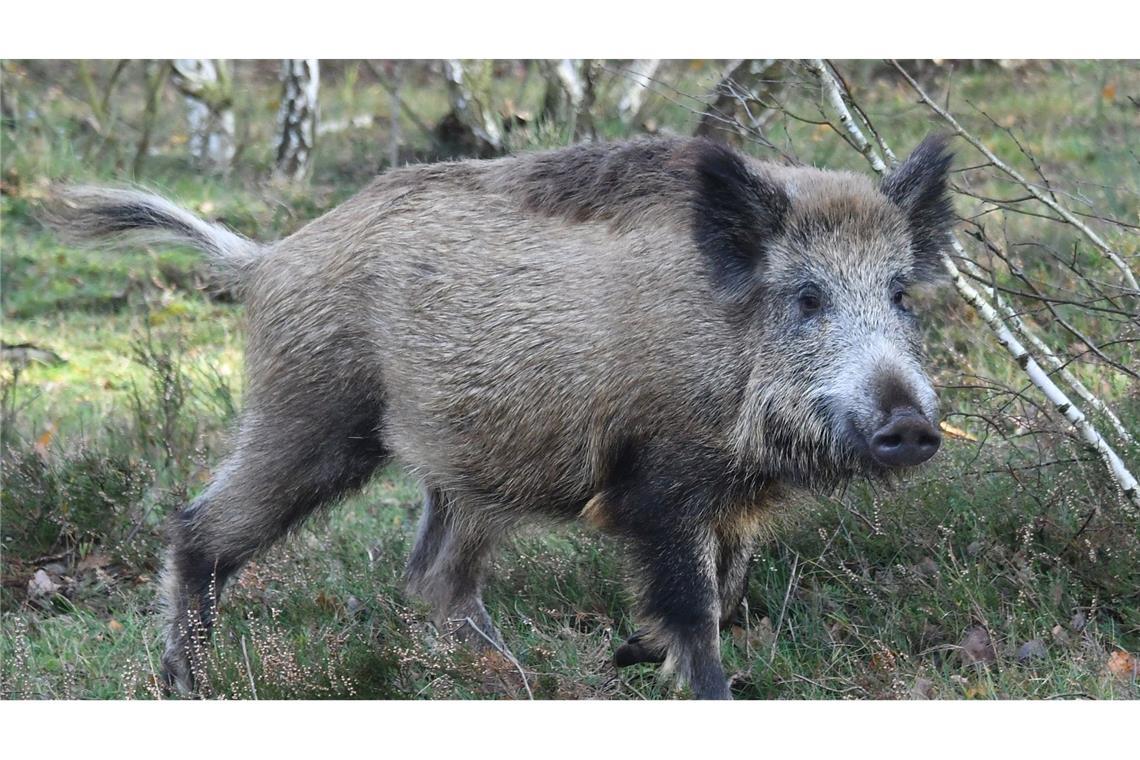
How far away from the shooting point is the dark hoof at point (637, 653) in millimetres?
4129

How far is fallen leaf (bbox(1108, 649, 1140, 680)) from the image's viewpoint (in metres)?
4.00

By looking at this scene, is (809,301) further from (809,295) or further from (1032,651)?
(1032,651)

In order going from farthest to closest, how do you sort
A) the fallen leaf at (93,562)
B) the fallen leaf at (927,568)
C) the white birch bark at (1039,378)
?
the fallen leaf at (93,562)
the fallen leaf at (927,568)
the white birch bark at (1039,378)

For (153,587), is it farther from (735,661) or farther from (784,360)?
(784,360)

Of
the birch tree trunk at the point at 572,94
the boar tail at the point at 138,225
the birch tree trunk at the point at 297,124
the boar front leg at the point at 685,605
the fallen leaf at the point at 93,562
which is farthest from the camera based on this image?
the birch tree trunk at the point at 297,124

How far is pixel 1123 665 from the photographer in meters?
4.09

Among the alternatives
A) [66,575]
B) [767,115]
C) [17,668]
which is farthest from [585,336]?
[767,115]

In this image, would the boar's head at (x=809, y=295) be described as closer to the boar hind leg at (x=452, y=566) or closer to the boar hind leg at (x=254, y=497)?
the boar hind leg at (x=452, y=566)

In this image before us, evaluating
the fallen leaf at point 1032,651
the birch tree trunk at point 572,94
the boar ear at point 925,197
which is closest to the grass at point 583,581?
the fallen leaf at point 1032,651

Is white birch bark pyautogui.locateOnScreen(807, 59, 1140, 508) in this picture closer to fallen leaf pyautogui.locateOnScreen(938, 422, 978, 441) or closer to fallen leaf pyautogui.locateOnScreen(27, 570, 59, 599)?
fallen leaf pyautogui.locateOnScreen(938, 422, 978, 441)

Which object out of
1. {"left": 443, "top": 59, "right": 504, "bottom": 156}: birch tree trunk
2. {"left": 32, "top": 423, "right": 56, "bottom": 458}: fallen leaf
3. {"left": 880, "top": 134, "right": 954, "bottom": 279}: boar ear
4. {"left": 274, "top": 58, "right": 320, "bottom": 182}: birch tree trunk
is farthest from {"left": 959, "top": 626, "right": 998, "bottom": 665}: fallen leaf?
{"left": 274, "top": 58, "right": 320, "bottom": 182}: birch tree trunk

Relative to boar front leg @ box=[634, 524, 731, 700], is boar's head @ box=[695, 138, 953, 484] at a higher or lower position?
higher

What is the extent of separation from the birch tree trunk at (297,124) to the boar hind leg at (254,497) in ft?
18.0

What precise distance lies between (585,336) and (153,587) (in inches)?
87.2
